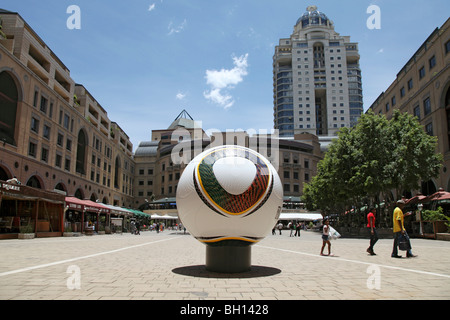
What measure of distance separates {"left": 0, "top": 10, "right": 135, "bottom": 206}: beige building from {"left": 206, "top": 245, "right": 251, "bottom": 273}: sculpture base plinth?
29.0 meters

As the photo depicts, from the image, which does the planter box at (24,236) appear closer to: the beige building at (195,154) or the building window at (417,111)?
the building window at (417,111)

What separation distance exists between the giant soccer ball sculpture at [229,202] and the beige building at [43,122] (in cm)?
2879

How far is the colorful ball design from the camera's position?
691 cm

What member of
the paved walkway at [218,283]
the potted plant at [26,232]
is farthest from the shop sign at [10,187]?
the paved walkway at [218,283]

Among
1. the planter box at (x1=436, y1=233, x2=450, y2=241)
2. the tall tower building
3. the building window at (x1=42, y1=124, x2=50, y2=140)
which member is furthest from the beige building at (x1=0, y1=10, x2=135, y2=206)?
the tall tower building

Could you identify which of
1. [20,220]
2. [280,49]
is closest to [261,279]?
[20,220]

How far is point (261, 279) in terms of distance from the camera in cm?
667

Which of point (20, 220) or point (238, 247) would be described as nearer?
point (238, 247)

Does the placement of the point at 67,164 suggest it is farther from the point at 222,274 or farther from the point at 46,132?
the point at 222,274

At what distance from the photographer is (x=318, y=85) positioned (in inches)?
5182

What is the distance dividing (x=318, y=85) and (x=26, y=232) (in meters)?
127

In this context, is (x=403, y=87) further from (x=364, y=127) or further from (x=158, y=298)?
(x=158, y=298)
